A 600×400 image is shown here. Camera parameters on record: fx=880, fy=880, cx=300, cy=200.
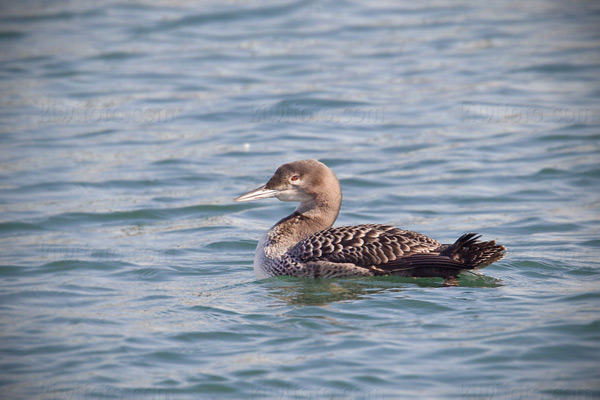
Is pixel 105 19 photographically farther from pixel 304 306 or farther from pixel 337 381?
pixel 337 381

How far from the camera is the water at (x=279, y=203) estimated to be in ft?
17.3

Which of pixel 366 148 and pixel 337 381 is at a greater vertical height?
pixel 366 148

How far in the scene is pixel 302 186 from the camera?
7086 millimetres

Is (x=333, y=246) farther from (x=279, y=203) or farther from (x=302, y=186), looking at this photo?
(x=279, y=203)

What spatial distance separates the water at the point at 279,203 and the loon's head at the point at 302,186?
0.71 meters

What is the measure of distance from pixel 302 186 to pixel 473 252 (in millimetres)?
1554

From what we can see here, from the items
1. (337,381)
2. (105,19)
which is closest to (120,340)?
(337,381)

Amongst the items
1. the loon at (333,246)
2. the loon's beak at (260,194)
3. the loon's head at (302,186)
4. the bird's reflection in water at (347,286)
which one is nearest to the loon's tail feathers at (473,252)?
the loon at (333,246)

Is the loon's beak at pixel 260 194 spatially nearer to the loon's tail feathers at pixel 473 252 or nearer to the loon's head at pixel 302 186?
the loon's head at pixel 302 186

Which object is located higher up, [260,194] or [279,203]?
[260,194]

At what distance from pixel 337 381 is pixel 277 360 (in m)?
0.44

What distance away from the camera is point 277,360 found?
527 centimetres

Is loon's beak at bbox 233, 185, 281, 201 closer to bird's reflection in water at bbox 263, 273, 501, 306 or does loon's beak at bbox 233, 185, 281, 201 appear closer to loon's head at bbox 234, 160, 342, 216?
loon's head at bbox 234, 160, 342, 216

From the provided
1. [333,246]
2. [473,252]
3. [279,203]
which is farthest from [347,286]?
[279,203]
